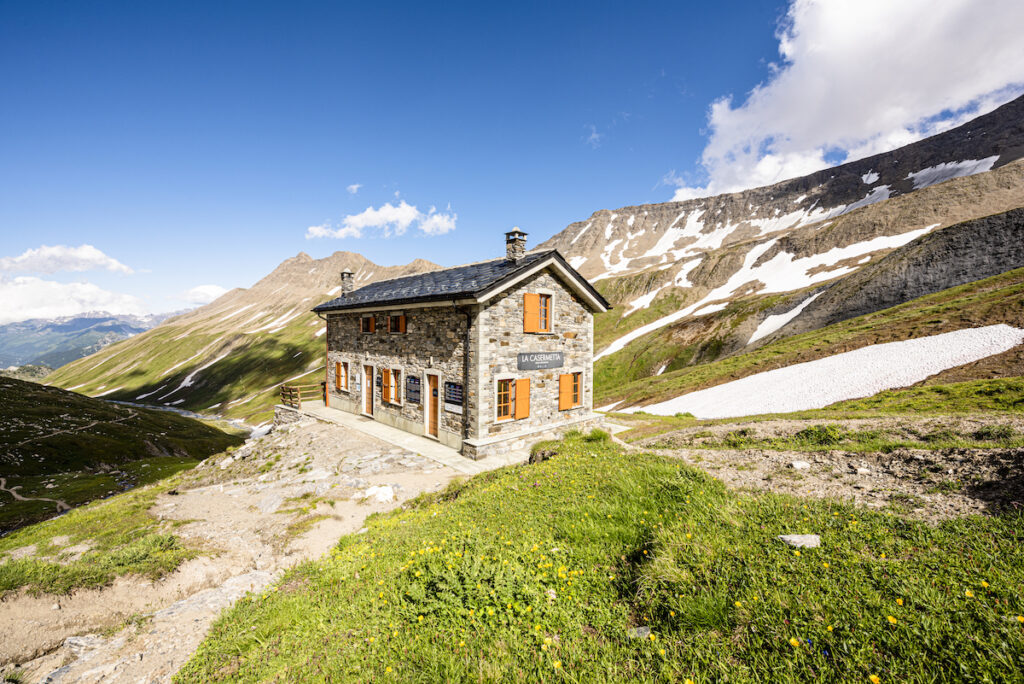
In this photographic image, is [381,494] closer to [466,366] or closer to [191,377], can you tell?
[466,366]

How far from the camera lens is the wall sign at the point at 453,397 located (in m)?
17.7

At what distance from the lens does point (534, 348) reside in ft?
62.0

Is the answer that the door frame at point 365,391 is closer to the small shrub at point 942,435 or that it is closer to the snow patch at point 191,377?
the small shrub at point 942,435

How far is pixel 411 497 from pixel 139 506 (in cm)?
1069

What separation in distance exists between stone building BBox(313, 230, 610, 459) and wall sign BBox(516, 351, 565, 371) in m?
0.05

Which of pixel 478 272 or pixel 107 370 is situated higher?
pixel 478 272

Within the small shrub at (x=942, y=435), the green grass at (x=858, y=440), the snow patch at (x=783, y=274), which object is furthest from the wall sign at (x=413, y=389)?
the snow patch at (x=783, y=274)

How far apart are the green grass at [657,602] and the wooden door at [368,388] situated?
16510mm

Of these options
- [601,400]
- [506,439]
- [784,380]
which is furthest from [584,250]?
[506,439]

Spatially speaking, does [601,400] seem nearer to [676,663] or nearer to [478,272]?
[478,272]

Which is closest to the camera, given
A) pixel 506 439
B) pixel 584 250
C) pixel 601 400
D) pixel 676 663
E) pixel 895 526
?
pixel 676 663

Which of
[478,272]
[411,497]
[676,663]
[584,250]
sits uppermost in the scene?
[584,250]

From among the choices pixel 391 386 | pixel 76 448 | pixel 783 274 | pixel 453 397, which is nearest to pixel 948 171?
pixel 783 274

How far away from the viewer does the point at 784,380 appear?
2698 centimetres
